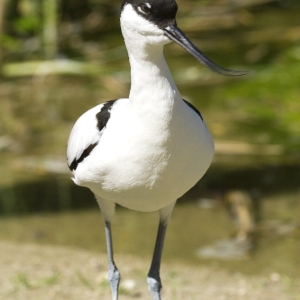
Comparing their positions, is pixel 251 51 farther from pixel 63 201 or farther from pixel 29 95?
pixel 63 201

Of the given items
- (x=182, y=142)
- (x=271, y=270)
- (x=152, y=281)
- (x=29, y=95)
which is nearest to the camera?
(x=182, y=142)

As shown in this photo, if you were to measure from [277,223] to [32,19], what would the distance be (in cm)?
341

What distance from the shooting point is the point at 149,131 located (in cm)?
240

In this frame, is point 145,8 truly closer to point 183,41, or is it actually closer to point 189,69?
point 183,41

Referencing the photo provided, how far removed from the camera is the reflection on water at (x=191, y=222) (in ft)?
13.5

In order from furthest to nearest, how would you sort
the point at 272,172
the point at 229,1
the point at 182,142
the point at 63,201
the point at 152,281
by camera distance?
the point at 229,1, the point at 272,172, the point at 63,201, the point at 152,281, the point at 182,142

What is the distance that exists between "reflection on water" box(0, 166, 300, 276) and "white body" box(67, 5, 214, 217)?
1.61 meters

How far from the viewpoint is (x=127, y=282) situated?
359 centimetres

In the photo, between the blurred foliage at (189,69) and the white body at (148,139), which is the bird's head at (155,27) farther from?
the blurred foliage at (189,69)

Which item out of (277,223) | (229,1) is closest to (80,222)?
(277,223)

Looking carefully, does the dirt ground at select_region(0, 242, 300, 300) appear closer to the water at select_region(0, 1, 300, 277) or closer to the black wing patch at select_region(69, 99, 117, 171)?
the water at select_region(0, 1, 300, 277)

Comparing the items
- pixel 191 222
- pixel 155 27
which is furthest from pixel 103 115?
pixel 191 222

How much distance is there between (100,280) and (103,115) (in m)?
1.27

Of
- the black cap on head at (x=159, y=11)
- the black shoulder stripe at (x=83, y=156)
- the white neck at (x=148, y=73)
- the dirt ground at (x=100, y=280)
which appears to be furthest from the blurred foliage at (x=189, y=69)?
the black cap on head at (x=159, y=11)
